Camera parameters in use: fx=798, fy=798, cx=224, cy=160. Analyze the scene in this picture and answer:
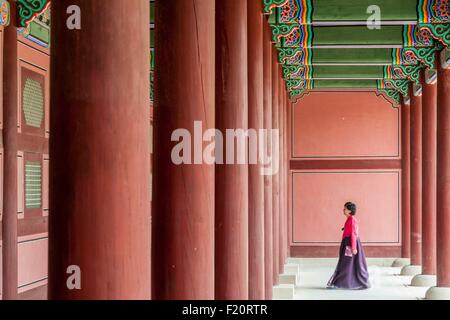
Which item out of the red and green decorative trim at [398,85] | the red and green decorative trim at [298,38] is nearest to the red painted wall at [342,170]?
the red and green decorative trim at [398,85]

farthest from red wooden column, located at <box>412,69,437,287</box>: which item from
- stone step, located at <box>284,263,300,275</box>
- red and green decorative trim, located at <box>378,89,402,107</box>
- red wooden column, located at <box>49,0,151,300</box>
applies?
red wooden column, located at <box>49,0,151,300</box>

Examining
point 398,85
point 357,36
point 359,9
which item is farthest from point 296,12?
point 398,85

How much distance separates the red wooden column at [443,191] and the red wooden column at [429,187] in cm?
180

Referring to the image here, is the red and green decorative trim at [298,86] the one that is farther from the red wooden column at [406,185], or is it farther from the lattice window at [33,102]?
the lattice window at [33,102]

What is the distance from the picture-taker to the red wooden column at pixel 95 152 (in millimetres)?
2502

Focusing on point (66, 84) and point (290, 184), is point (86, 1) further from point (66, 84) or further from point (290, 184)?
point (290, 184)

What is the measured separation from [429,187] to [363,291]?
246 cm

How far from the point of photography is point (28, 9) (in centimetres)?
889

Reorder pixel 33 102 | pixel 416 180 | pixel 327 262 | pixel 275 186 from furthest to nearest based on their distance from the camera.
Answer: pixel 327 262 < pixel 416 180 < pixel 275 186 < pixel 33 102

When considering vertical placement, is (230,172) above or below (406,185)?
above

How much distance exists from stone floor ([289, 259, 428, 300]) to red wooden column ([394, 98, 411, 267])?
512mm

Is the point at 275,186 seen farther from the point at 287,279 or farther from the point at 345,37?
the point at 345,37

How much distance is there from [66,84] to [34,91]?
8.04 m

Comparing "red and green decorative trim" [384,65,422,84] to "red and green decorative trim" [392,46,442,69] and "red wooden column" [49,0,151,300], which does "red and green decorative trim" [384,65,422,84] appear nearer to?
"red and green decorative trim" [392,46,442,69]
